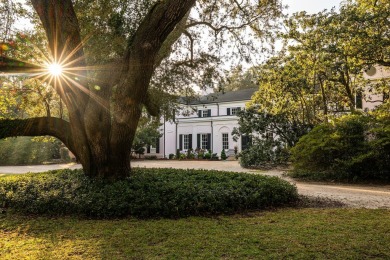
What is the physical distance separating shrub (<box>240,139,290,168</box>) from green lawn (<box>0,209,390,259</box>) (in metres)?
12.1

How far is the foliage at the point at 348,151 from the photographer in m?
11.1

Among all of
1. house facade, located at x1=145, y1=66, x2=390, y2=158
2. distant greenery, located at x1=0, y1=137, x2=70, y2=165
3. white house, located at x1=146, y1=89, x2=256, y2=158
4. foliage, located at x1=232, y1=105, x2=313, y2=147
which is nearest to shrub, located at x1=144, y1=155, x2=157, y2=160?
house facade, located at x1=145, y1=66, x2=390, y2=158

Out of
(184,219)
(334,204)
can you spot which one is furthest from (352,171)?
(184,219)

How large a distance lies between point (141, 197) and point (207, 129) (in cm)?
2767

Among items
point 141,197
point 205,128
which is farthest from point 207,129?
point 141,197

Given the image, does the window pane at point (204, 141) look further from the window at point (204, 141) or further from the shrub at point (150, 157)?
the shrub at point (150, 157)

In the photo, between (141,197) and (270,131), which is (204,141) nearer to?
(270,131)

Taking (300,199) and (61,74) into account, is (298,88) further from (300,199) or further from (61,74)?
(61,74)

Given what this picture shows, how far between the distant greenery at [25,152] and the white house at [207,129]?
10.9m

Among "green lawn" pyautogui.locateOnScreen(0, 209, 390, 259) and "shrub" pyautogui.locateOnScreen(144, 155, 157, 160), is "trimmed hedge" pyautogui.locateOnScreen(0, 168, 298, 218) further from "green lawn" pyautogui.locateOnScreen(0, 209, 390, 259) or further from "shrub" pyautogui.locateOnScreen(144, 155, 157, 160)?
"shrub" pyautogui.locateOnScreen(144, 155, 157, 160)

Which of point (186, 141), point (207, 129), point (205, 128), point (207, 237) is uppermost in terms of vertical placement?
point (205, 128)

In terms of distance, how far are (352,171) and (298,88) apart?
6239 millimetres

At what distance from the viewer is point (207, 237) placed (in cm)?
432

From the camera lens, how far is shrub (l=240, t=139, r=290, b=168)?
18.0 metres
